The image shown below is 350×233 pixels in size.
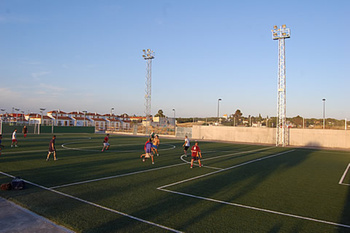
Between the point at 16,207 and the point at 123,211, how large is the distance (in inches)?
134

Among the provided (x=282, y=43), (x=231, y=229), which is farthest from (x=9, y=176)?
(x=282, y=43)

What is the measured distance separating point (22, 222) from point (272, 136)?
3894 cm

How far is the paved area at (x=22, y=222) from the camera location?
6.56 metres

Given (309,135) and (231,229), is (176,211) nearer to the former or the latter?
(231,229)

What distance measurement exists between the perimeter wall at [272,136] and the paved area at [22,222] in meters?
37.7

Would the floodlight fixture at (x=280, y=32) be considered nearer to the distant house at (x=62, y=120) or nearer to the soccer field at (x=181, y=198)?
the soccer field at (x=181, y=198)

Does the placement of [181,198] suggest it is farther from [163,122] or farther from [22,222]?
[163,122]

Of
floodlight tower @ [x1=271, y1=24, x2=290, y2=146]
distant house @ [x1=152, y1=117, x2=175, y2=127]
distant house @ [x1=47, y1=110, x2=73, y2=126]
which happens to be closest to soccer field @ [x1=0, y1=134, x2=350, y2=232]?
floodlight tower @ [x1=271, y1=24, x2=290, y2=146]

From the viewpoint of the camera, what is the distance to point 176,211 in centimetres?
818

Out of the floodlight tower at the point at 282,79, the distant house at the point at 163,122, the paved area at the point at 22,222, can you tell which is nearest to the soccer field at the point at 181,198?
the paved area at the point at 22,222

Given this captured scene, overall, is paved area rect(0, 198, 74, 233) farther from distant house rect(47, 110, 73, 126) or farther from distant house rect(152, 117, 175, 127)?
distant house rect(47, 110, 73, 126)

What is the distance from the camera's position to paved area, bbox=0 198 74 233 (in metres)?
6.56

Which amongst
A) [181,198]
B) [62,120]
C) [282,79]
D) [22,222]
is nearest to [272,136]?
[282,79]

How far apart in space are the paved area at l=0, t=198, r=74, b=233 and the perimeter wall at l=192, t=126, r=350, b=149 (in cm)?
3767
